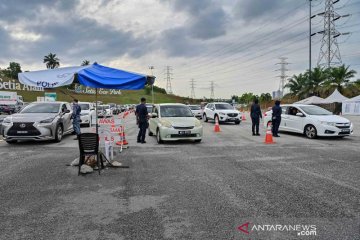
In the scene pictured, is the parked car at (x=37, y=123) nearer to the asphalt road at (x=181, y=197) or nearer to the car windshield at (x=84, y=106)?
the asphalt road at (x=181, y=197)

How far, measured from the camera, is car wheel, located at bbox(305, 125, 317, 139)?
13.8 meters

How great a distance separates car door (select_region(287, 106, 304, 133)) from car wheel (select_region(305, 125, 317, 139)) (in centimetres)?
37

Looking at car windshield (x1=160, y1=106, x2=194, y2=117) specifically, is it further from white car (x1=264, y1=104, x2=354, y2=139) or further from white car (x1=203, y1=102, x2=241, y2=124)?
white car (x1=203, y1=102, x2=241, y2=124)

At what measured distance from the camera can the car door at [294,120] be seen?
Answer: 14656 mm

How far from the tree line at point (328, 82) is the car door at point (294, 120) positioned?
32674 mm

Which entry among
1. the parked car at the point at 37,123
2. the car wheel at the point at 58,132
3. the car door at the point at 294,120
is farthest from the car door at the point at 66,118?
the car door at the point at 294,120

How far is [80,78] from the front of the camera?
6.83 meters

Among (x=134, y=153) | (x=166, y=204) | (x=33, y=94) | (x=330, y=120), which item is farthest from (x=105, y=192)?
(x=33, y=94)

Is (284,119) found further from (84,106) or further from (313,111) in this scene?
(84,106)

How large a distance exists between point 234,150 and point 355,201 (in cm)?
550

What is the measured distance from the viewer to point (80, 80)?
22.5ft

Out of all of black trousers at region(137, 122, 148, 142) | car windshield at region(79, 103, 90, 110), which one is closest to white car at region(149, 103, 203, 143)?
black trousers at region(137, 122, 148, 142)

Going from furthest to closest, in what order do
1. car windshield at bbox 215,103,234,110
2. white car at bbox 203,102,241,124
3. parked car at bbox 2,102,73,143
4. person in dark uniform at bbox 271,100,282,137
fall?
car windshield at bbox 215,103,234,110
white car at bbox 203,102,241,124
person in dark uniform at bbox 271,100,282,137
parked car at bbox 2,102,73,143

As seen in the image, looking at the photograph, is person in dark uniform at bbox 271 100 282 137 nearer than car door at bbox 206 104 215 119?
Yes
